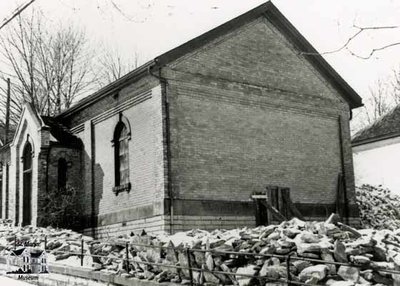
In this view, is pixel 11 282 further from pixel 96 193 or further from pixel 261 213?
pixel 261 213

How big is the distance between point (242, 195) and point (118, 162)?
446cm

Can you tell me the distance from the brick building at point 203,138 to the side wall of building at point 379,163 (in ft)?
22.8

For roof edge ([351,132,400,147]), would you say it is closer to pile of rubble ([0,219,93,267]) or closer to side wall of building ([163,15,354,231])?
side wall of building ([163,15,354,231])

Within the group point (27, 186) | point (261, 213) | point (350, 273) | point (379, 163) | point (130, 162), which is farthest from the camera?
point (379, 163)

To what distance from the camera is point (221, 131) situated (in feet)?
55.0

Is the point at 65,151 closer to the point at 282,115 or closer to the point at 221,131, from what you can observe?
the point at 221,131

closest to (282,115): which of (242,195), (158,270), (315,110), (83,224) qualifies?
(315,110)

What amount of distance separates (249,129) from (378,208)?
811 centimetres

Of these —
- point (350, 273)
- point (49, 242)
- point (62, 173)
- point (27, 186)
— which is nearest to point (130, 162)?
point (49, 242)

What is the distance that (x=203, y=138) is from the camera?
16281mm

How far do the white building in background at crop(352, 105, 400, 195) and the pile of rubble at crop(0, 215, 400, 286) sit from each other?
58.2 ft

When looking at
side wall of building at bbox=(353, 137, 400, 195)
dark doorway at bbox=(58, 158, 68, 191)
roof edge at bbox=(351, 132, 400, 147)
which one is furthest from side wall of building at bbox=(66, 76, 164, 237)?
roof edge at bbox=(351, 132, 400, 147)

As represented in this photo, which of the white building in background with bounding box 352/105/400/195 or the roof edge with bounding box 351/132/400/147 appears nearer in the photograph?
the white building in background with bounding box 352/105/400/195

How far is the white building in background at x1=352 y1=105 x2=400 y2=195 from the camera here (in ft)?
86.3
